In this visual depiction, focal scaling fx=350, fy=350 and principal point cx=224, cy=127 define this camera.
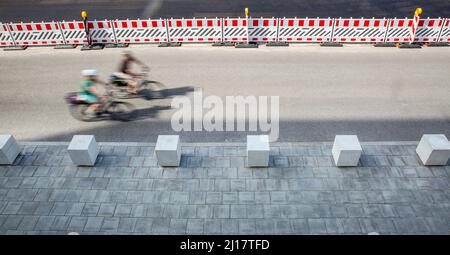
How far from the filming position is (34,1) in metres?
23.7

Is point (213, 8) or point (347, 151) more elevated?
point (213, 8)

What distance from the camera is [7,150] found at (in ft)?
32.6

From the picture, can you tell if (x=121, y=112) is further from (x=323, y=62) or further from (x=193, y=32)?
(x=323, y=62)

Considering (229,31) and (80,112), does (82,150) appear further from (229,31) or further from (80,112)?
(229,31)

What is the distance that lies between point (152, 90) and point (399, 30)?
12398 millimetres

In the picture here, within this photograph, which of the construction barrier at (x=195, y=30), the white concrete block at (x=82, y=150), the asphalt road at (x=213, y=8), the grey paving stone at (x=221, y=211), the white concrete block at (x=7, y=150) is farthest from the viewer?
the asphalt road at (x=213, y=8)

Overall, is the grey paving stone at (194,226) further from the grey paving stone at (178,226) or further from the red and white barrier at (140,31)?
the red and white barrier at (140,31)

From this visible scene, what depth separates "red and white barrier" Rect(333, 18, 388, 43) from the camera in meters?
17.1

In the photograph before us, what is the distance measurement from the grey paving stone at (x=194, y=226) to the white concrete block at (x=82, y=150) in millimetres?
3480

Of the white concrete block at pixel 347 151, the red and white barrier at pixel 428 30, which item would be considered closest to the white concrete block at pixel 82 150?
the white concrete block at pixel 347 151

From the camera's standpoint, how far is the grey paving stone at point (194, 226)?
8.11 m

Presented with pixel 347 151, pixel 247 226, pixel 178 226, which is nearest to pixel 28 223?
pixel 178 226

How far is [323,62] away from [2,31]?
16.0 metres

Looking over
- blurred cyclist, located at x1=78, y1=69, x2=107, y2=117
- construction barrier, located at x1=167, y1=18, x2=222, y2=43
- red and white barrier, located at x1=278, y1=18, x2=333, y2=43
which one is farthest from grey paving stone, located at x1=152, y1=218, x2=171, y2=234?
red and white barrier, located at x1=278, y1=18, x2=333, y2=43
